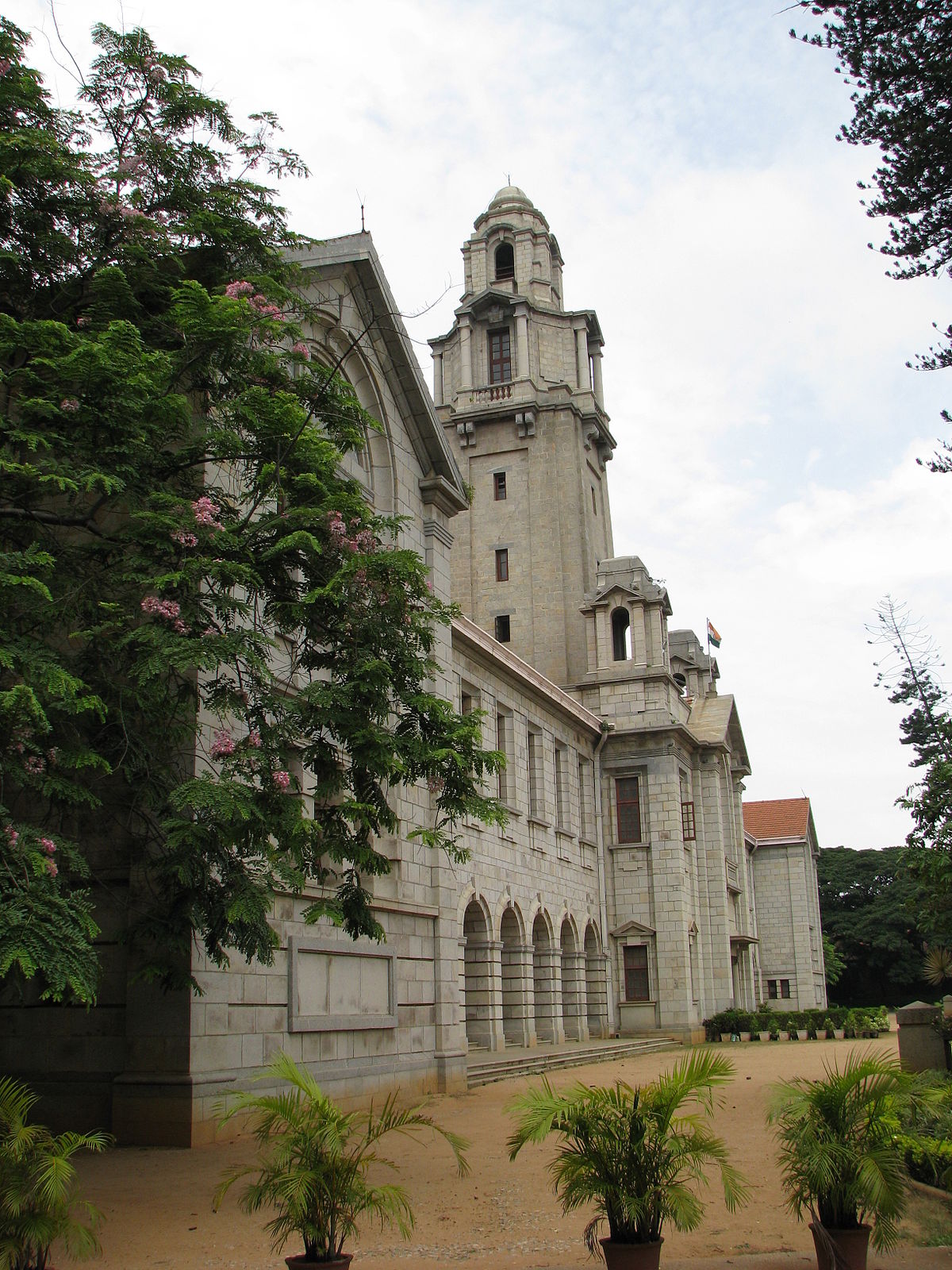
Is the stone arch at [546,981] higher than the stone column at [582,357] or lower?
lower

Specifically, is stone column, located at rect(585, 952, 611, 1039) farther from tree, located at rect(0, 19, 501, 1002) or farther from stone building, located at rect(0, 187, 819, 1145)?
tree, located at rect(0, 19, 501, 1002)

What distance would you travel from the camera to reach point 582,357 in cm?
4575

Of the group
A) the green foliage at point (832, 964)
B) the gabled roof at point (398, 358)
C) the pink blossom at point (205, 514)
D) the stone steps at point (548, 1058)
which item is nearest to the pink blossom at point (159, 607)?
the pink blossom at point (205, 514)

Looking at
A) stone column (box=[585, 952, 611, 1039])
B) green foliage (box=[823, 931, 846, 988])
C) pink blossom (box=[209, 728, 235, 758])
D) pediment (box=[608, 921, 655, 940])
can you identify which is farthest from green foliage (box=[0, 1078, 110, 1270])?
green foliage (box=[823, 931, 846, 988])

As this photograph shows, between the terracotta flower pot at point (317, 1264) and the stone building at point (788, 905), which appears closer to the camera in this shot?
the terracotta flower pot at point (317, 1264)

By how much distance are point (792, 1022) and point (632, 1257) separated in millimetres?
35084

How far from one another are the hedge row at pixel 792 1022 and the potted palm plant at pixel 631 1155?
33402 mm

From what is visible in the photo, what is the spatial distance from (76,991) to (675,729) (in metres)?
31.6

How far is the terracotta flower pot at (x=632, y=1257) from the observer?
6746 mm

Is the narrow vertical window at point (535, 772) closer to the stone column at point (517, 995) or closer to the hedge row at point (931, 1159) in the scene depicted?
the stone column at point (517, 995)

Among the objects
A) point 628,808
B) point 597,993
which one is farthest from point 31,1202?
point 628,808

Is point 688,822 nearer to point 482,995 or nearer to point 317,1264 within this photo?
point 482,995

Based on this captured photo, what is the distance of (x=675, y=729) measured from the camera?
128 feet

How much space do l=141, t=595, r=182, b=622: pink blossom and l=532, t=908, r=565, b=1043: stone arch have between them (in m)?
23.1
